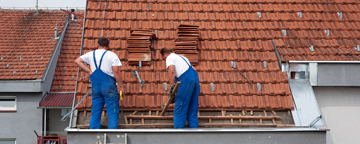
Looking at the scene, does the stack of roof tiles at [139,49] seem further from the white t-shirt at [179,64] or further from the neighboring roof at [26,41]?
the neighboring roof at [26,41]

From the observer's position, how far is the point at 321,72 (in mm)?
6910

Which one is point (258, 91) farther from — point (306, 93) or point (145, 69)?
point (145, 69)

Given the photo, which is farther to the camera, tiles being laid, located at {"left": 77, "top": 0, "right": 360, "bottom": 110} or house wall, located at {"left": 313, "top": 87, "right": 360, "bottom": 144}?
house wall, located at {"left": 313, "top": 87, "right": 360, "bottom": 144}

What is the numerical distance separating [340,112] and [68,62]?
583 inches

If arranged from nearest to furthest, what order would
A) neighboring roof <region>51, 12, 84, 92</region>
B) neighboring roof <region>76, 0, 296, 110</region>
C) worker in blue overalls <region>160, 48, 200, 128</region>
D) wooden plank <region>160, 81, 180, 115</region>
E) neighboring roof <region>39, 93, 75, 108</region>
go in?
wooden plank <region>160, 81, 180, 115</region> < worker in blue overalls <region>160, 48, 200, 128</region> < neighboring roof <region>76, 0, 296, 110</region> < neighboring roof <region>39, 93, 75, 108</region> < neighboring roof <region>51, 12, 84, 92</region>

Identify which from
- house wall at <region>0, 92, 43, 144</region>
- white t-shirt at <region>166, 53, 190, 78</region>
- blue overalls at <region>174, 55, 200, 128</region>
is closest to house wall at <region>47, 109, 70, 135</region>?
house wall at <region>0, 92, 43, 144</region>

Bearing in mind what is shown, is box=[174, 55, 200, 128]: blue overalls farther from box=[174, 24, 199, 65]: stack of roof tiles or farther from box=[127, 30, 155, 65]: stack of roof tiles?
box=[127, 30, 155, 65]: stack of roof tiles

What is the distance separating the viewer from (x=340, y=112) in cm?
709

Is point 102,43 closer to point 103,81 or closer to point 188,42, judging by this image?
point 103,81

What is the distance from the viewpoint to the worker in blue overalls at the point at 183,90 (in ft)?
19.2

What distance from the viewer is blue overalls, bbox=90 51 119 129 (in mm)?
5715

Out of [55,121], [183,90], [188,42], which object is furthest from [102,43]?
[55,121]

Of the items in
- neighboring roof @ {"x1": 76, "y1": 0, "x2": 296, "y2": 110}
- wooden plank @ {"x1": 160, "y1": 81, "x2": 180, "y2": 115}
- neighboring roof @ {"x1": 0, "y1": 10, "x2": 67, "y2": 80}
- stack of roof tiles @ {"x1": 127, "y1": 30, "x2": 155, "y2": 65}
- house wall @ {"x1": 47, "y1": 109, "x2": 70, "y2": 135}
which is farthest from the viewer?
house wall @ {"x1": 47, "y1": 109, "x2": 70, "y2": 135}

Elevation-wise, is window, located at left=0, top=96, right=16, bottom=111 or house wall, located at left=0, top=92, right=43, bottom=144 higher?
window, located at left=0, top=96, right=16, bottom=111
